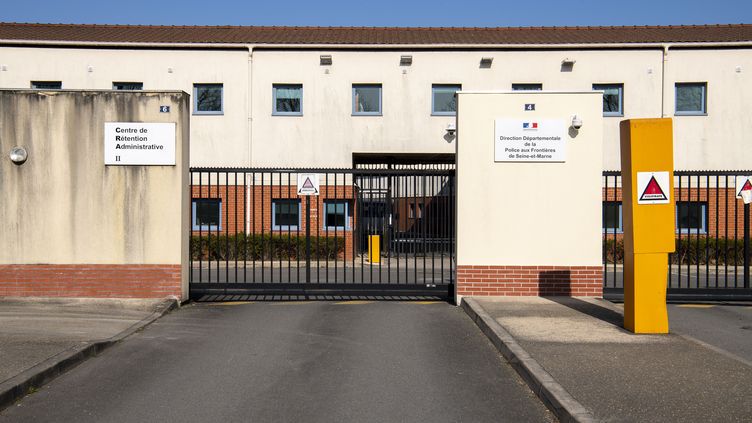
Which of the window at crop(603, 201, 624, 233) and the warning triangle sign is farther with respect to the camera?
the window at crop(603, 201, 624, 233)

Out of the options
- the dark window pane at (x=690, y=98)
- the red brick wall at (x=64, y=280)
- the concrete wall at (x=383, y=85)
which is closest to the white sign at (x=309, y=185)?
the red brick wall at (x=64, y=280)

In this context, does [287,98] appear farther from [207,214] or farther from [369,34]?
[207,214]

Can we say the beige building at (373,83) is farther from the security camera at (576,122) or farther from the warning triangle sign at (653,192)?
the warning triangle sign at (653,192)

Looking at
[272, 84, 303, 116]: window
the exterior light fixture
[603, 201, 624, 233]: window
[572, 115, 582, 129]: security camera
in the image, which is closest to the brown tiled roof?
[272, 84, 303, 116]: window

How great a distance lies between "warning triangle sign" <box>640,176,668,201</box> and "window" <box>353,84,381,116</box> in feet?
59.2

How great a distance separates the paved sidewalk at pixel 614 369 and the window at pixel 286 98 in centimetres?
1714

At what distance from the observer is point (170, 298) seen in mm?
11805

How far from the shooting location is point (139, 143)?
11.7m

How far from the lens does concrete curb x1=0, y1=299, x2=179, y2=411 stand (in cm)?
624

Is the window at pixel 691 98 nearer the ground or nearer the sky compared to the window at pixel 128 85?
nearer the ground

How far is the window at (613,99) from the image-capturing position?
2633 centimetres

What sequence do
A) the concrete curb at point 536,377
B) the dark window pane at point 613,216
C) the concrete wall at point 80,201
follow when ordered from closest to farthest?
the concrete curb at point 536,377, the dark window pane at point 613,216, the concrete wall at point 80,201

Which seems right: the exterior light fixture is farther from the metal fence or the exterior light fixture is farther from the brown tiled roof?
the brown tiled roof

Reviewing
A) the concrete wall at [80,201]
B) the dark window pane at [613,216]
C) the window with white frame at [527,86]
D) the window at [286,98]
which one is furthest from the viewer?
the window with white frame at [527,86]
